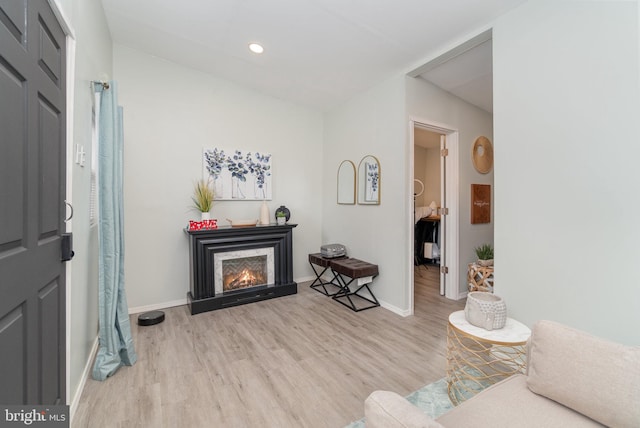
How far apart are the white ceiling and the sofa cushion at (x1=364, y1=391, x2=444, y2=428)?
2494 millimetres

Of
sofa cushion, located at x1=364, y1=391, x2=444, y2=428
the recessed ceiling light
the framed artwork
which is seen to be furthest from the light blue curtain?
the framed artwork

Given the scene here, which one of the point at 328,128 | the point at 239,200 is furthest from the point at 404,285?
the point at 328,128

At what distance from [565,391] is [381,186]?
96.3 inches

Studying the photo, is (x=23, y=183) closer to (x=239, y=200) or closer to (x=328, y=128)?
(x=239, y=200)

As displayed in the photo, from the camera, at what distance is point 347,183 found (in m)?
3.80

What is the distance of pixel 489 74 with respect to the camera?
2.88 metres

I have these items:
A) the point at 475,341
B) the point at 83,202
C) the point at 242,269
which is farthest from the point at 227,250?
the point at 475,341

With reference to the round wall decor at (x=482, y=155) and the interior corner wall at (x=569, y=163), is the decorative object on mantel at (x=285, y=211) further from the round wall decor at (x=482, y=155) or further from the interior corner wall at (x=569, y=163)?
the round wall decor at (x=482, y=155)

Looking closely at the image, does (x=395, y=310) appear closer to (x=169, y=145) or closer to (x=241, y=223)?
(x=241, y=223)

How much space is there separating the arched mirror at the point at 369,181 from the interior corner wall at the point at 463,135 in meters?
0.75

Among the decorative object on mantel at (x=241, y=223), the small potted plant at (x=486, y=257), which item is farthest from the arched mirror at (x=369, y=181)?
the decorative object on mantel at (x=241, y=223)

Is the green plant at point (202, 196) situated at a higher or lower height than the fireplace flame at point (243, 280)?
higher

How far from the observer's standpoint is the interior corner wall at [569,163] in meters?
1.48

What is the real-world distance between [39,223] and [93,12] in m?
1.87
